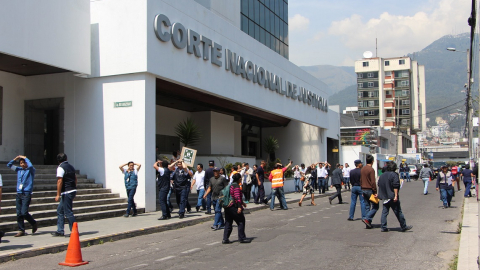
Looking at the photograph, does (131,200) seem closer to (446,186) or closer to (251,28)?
(446,186)

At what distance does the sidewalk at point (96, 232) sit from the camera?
9008 millimetres

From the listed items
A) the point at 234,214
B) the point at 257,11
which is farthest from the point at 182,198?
the point at 257,11

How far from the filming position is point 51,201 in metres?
13.5

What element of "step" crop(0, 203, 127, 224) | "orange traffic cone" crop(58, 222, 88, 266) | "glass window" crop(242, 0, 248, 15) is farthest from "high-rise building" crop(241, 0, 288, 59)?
"orange traffic cone" crop(58, 222, 88, 266)

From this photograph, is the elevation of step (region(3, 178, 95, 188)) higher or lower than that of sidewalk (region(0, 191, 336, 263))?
higher

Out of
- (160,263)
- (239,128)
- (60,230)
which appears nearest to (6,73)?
(60,230)

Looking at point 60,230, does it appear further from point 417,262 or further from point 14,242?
point 417,262

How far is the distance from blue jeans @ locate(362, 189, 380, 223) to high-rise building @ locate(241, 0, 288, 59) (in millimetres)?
17911

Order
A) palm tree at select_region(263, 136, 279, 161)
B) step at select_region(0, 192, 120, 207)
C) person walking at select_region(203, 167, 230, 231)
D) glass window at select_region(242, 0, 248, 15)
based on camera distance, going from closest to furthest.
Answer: person walking at select_region(203, 167, 230, 231), step at select_region(0, 192, 120, 207), glass window at select_region(242, 0, 248, 15), palm tree at select_region(263, 136, 279, 161)

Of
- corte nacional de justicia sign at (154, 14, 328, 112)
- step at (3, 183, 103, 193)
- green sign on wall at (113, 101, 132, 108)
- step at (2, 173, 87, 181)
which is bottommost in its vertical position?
step at (3, 183, 103, 193)

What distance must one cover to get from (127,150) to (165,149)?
8355mm

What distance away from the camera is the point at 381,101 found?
102 meters

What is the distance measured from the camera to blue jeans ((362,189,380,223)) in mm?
11648

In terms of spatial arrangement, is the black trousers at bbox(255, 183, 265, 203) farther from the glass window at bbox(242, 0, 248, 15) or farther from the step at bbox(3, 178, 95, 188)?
the glass window at bbox(242, 0, 248, 15)
